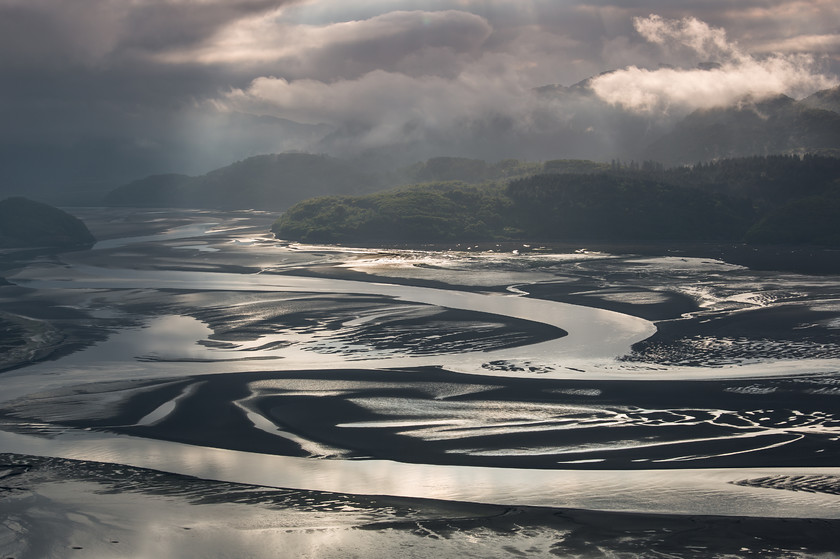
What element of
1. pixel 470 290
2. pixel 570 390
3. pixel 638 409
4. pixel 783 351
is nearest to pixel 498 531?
pixel 638 409

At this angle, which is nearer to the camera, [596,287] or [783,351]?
[783,351]

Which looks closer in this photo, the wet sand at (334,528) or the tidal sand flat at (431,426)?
the wet sand at (334,528)

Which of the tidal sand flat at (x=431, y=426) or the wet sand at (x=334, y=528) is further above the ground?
the tidal sand flat at (x=431, y=426)

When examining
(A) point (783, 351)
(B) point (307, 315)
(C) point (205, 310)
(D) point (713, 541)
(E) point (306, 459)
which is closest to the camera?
(D) point (713, 541)

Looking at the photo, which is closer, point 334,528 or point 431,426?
point 334,528

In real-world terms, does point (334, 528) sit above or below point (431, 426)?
below

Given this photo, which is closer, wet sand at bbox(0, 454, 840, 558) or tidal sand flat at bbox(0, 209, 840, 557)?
wet sand at bbox(0, 454, 840, 558)

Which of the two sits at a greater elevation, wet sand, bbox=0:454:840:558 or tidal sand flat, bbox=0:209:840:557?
tidal sand flat, bbox=0:209:840:557

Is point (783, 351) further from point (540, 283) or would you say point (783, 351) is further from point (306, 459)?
point (540, 283)
